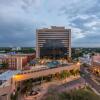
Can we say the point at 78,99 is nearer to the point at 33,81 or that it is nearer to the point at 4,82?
the point at 4,82

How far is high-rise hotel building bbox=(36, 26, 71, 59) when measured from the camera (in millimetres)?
99000

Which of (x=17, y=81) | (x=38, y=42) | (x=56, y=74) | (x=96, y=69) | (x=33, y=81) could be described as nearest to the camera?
(x=17, y=81)

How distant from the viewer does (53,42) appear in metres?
101

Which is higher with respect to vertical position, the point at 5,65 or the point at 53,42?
the point at 53,42

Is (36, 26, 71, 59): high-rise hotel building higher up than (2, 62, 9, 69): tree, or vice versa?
(36, 26, 71, 59): high-rise hotel building

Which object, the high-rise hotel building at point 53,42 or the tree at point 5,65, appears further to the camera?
the high-rise hotel building at point 53,42

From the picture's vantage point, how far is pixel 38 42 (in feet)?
324

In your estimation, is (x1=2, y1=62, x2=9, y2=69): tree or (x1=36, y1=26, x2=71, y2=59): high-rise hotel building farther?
(x1=36, y1=26, x2=71, y2=59): high-rise hotel building

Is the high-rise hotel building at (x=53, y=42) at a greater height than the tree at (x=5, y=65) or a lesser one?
greater

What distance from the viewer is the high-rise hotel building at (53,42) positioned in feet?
325

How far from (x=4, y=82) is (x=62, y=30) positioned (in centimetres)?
6870

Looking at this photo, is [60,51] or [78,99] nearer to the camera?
[78,99]

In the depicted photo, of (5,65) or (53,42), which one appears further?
(53,42)

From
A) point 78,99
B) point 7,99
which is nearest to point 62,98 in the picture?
point 78,99
